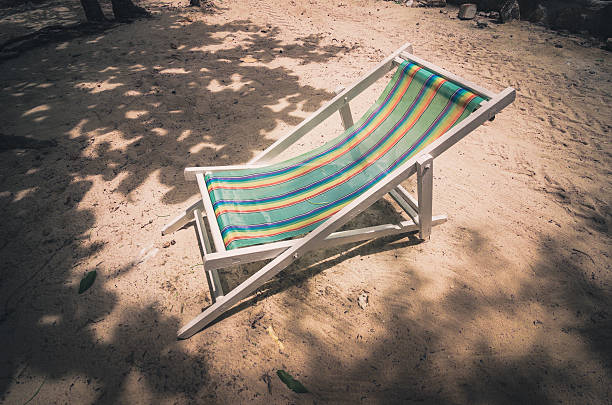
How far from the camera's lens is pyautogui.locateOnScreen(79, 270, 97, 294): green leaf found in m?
2.36

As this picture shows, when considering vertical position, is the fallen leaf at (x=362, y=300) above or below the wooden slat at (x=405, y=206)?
below

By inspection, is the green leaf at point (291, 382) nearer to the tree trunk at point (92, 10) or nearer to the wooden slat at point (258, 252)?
the wooden slat at point (258, 252)

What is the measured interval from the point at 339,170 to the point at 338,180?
0.37 ft

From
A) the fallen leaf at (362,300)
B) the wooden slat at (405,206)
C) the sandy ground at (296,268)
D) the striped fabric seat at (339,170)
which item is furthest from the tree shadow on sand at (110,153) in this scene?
the wooden slat at (405,206)

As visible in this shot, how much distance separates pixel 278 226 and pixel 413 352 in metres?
1.15

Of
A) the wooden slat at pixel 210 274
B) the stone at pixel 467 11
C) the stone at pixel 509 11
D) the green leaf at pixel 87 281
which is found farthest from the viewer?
the stone at pixel 467 11

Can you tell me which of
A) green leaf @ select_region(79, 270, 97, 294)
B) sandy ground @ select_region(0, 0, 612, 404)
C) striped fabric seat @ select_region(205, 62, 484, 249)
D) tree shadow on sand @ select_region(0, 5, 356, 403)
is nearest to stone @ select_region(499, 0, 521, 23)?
sandy ground @ select_region(0, 0, 612, 404)

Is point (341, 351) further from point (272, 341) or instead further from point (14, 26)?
point (14, 26)

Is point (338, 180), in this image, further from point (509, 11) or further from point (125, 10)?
point (125, 10)

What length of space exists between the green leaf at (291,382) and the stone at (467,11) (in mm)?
8000

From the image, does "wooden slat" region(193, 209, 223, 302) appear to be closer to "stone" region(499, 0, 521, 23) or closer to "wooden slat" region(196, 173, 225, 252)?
"wooden slat" region(196, 173, 225, 252)

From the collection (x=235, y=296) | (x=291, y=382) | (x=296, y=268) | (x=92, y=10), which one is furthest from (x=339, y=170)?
(x=92, y=10)

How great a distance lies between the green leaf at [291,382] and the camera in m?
1.83

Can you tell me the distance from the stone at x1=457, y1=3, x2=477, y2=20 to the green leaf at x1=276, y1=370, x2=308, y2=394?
8.00 metres
